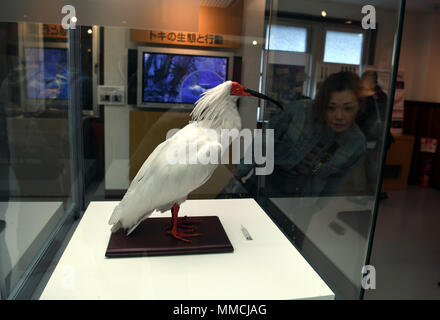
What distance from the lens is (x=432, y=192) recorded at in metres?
2.95

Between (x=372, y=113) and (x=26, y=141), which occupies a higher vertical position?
(x=372, y=113)

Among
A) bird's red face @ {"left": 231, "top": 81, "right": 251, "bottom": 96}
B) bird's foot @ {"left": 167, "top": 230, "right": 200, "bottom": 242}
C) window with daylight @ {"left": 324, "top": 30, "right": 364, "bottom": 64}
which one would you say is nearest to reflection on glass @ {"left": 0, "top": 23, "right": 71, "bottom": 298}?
bird's foot @ {"left": 167, "top": 230, "right": 200, "bottom": 242}

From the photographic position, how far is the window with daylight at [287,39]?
5.21 ft

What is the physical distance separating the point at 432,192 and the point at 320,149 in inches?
79.9

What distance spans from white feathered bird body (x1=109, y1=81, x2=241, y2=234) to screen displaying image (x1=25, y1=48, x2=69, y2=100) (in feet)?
2.17

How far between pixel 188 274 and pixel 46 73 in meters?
1.21

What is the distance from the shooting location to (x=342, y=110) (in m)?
1.44

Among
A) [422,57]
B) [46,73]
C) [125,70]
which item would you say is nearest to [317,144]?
[125,70]

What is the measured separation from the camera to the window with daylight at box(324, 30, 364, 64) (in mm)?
1319

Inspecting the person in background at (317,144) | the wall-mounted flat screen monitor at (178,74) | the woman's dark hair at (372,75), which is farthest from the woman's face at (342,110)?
the wall-mounted flat screen monitor at (178,74)

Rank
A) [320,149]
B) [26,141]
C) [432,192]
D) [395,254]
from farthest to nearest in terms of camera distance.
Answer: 1. [432,192]
2. [395,254]
3. [320,149]
4. [26,141]

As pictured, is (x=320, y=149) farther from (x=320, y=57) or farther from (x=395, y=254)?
(x=395, y=254)
